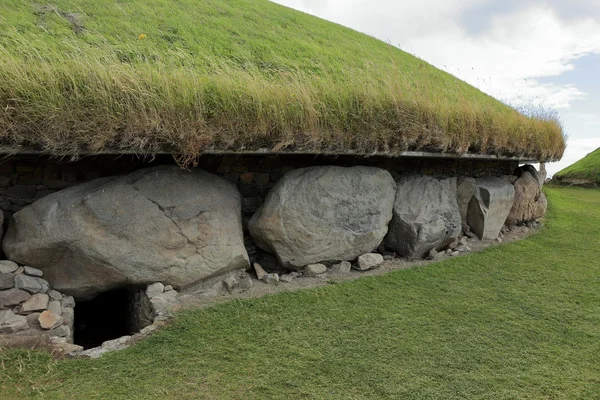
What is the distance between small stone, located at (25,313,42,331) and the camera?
3727 millimetres

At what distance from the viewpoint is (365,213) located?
5137 mm

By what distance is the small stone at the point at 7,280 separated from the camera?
385 centimetres

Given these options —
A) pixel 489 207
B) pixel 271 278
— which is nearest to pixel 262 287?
pixel 271 278

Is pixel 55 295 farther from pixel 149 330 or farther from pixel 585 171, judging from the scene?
pixel 585 171

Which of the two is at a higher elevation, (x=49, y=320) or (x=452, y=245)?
(x=452, y=245)

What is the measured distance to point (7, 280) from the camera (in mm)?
3885

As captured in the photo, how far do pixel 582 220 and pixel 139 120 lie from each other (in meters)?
8.26

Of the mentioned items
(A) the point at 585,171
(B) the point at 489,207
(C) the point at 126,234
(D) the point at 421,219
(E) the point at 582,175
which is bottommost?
(C) the point at 126,234

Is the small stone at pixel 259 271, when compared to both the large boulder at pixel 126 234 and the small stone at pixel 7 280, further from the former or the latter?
the small stone at pixel 7 280

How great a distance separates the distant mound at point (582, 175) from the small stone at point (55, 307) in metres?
16.1

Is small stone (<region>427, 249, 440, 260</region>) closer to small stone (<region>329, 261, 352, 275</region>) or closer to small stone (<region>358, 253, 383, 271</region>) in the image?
small stone (<region>358, 253, 383, 271</region>)

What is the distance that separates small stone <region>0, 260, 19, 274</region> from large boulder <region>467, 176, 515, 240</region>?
18.4ft

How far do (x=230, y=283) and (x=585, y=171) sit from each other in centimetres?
1580

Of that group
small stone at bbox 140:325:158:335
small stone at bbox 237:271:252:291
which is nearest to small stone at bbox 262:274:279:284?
small stone at bbox 237:271:252:291
